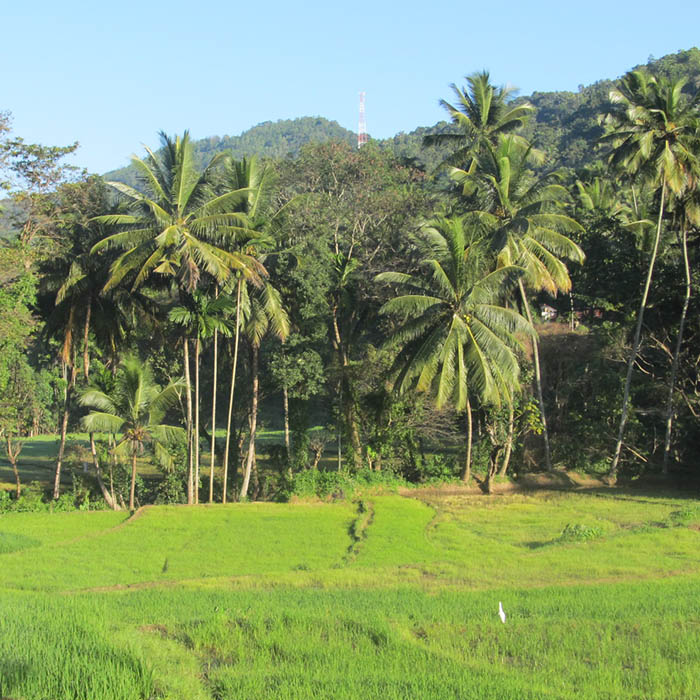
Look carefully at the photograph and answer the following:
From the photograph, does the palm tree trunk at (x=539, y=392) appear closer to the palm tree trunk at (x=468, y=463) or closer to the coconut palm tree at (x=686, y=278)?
the palm tree trunk at (x=468, y=463)

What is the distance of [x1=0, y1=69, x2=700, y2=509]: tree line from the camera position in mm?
23578

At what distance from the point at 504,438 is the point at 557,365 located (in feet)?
13.9

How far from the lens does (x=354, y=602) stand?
1218cm

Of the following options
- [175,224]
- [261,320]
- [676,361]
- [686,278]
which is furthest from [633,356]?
[175,224]

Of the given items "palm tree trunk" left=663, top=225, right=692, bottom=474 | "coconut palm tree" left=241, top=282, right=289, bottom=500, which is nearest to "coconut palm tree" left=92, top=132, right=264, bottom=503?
"coconut palm tree" left=241, top=282, right=289, bottom=500

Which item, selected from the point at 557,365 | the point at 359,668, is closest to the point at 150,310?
the point at 557,365

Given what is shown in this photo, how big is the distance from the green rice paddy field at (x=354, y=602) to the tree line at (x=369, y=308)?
4140mm

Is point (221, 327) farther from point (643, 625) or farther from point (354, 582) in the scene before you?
point (643, 625)

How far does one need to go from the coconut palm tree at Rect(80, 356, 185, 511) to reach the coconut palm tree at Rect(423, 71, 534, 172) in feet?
49.6

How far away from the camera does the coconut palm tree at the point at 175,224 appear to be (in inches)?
899

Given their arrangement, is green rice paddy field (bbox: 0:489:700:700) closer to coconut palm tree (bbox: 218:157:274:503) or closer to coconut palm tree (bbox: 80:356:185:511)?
coconut palm tree (bbox: 80:356:185:511)

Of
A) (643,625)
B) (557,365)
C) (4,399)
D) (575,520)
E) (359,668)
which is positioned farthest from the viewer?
(557,365)

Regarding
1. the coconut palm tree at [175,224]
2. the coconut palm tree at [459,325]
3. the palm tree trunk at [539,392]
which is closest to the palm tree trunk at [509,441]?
the palm tree trunk at [539,392]

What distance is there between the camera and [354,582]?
1484 cm
